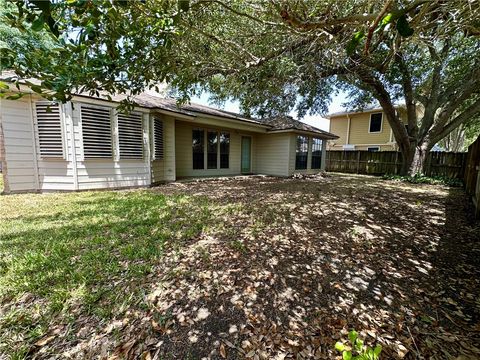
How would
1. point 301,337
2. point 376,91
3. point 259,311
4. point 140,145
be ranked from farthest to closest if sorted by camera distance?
point 376,91 → point 140,145 → point 259,311 → point 301,337

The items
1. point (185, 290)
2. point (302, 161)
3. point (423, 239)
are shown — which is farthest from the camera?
point (302, 161)

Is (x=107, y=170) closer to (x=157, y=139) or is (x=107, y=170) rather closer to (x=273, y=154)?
(x=157, y=139)

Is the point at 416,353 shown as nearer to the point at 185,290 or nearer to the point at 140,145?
the point at 185,290

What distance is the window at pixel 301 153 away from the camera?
40.7ft

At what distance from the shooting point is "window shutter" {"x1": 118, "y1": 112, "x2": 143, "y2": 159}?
7140 mm

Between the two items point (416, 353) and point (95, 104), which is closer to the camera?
point (416, 353)

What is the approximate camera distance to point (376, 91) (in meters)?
10.1

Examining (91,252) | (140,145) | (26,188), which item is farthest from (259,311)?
(26,188)

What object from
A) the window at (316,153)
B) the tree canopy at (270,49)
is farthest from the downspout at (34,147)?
the window at (316,153)

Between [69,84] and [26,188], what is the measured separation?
6456 mm

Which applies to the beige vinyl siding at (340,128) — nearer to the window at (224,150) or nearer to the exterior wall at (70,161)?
the window at (224,150)

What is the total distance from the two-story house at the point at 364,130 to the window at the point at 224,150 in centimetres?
1144

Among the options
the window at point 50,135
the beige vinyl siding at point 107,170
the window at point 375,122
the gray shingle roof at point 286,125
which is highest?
the window at point 375,122

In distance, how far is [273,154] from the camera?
12477mm
